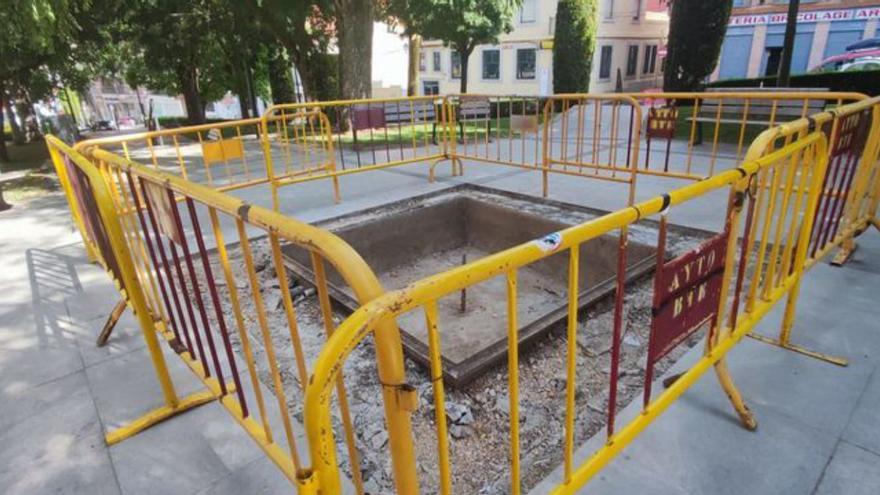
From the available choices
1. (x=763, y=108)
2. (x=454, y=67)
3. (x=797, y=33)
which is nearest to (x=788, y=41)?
(x=763, y=108)

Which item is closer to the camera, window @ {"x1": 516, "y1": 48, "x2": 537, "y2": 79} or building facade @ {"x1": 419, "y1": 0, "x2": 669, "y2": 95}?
building facade @ {"x1": 419, "y1": 0, "x2": 669, "y2": 95}

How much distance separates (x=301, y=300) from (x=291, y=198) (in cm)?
345

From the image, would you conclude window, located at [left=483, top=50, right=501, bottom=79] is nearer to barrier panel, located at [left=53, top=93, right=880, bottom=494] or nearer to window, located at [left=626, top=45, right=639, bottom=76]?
window, located at [left=626, top=45, right=639, bottom=76]

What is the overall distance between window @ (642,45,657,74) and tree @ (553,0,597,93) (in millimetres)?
14467

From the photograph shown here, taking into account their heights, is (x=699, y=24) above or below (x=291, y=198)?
above

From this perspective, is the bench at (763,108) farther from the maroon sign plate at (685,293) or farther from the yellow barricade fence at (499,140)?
the maroon sign plate at (685,293)

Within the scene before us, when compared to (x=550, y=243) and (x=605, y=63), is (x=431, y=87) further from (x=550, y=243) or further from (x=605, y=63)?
(x=550, y=243)

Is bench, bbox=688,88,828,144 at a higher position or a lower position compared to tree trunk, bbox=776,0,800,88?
lower

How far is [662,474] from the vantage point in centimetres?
217

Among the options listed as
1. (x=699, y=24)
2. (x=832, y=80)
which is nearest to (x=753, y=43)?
(x=832, y=80)

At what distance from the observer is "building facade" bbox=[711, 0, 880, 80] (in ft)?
85.6

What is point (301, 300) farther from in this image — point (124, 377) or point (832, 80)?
point (832, 80)

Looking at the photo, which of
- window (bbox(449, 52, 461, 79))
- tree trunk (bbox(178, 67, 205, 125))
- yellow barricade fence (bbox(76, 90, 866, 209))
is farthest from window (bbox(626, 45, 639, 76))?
tree trunk (bbox(178, 67, 205, 125))

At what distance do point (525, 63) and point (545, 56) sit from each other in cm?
162
